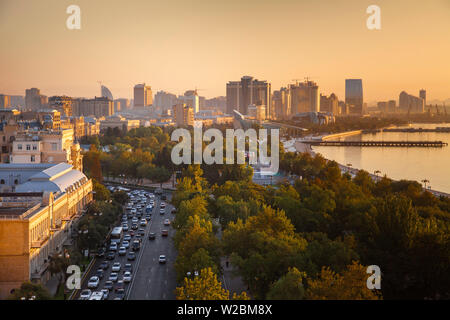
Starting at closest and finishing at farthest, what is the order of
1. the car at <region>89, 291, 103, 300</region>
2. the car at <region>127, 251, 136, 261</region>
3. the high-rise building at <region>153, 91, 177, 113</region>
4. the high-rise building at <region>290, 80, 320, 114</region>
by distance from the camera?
the car at <region>89, 291, 103, 300</region>
the car at <region>127, 251, 136, 261</region>
the high-rise building at <region>290, 80, 320, 114</region>
the high-rise building at <region>153, 91, 177, 113</region>

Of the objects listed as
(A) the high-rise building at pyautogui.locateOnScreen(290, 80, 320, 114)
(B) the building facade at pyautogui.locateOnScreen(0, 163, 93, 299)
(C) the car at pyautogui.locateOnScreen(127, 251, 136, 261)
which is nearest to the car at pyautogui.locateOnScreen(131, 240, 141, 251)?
(C) the car at pyautogui.locateOnScreen(127, 251, 136, 261)

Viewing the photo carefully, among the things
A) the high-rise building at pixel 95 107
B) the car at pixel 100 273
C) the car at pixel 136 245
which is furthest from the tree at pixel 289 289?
the high-rise building at pixel 95 107

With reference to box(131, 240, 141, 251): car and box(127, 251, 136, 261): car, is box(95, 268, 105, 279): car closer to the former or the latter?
box(127, 251, 136, 261): car

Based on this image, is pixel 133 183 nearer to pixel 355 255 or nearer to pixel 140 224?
pixel 140 224

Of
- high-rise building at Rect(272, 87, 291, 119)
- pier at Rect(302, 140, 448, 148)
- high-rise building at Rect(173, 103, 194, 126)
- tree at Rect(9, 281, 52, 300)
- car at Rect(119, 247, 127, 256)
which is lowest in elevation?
car at Rect(119, 247, 127, 256)

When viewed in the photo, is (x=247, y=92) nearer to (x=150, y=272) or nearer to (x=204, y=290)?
(x=150, y=272)

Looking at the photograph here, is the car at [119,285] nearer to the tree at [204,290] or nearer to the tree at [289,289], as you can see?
the tree at [204,290]

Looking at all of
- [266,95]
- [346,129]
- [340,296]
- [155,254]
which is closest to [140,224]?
[155,254]
